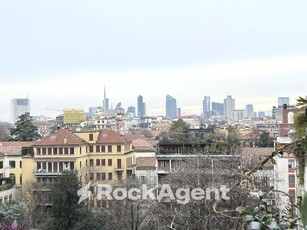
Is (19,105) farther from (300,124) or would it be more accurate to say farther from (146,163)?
(300,124)

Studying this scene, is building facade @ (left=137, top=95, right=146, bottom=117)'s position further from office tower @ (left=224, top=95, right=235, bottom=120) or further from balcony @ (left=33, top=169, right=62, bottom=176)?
balcony @ (left=33, top=169, right=62, bottom=176)

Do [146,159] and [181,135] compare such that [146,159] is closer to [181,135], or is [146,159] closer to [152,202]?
[181,135]

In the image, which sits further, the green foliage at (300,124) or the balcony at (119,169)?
the balcony at (119,169)

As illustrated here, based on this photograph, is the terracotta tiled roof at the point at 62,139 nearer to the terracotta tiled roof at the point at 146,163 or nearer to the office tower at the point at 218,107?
the terracotta tiled roof at the point at 146,163

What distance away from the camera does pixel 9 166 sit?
845 inches

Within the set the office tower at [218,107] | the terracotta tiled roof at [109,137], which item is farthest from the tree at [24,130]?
the office tower at [218,107]

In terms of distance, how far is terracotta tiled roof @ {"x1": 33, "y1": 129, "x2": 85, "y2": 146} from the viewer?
19641 mm

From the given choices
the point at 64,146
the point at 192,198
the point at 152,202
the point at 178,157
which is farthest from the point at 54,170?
the point at 192,198

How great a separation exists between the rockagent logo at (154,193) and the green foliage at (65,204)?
0.44 m

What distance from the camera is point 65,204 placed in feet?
44.6

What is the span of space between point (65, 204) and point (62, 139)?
6583 millimetres

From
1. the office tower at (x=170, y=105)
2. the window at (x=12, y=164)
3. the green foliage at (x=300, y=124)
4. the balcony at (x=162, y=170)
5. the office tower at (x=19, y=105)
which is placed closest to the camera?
the green foliage at (x=300, y=124)

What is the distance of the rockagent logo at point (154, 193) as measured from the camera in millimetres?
10328

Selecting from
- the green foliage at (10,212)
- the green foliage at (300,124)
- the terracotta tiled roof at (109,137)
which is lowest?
the green foliage at (10,212)
